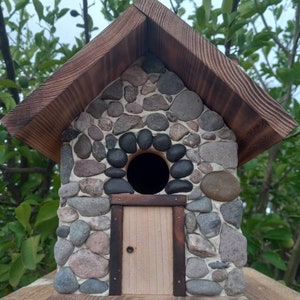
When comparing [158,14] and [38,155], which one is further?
[38,155]

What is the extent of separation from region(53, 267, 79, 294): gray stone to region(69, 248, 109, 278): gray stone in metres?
0.03

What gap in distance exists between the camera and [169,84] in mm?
2053

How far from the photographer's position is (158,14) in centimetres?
185

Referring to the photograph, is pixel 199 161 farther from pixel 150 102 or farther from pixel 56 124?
A: pixel 56 124

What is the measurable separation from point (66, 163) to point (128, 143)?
0.30m

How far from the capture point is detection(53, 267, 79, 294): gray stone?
74.9 inches

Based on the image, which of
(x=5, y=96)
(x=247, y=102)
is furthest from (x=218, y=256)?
(x=5, y=96)

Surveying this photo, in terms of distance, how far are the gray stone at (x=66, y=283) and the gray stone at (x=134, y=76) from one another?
91 cm

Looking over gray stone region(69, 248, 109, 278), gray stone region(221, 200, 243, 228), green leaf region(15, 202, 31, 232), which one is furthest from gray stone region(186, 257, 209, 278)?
green leaf region(15, 202, 31, 232)

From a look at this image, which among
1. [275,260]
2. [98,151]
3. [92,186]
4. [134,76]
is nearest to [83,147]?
[98,151]

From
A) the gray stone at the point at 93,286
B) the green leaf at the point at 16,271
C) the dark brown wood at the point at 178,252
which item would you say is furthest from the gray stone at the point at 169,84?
the green leaf at the point at 16,271

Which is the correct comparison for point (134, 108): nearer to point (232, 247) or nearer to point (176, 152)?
point (176, 152)

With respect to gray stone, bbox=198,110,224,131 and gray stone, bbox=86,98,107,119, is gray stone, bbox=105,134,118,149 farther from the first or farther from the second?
gray stone, bbox=198,110,224,131

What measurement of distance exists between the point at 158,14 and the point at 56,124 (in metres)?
0.66
